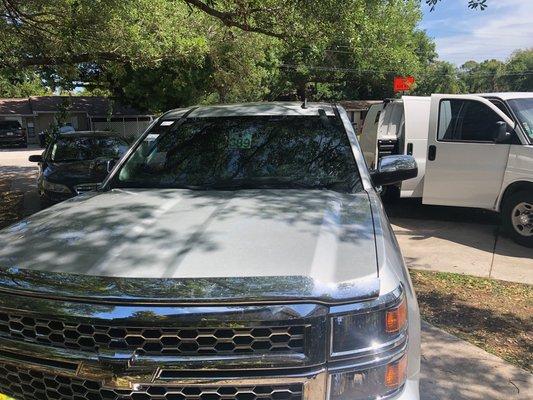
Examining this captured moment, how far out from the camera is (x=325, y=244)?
7.30ft

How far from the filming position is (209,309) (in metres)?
1.82

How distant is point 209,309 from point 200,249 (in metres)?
0.40

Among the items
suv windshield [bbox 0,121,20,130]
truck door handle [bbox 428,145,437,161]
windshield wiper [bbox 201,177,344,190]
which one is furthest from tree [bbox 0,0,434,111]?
suv windshield [bbox 0,121,20,130]

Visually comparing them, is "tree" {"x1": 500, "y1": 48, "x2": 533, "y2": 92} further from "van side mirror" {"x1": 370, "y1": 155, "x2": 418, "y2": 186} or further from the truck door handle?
"van side mirror" {"x1": 370, "y1": 155, "x2": 418, "y2": 186}

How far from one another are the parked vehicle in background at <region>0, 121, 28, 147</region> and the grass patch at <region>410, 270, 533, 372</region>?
3803cm

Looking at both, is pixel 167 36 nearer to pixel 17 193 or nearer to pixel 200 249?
pixel 17 193

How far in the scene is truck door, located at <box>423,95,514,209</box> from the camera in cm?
714

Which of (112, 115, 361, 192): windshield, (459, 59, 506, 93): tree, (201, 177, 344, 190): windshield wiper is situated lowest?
(201, 177, 344, 190): windshield wiper

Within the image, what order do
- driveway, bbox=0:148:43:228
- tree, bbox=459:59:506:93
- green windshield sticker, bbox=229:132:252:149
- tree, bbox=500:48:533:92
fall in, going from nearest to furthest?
1. green windshield sticker, bbox=229:132:252:149
2. driveway, bbox=0:148:43:228
3. tree, bbox=500:48:533:92
4. tree, bbox=459:59:506:93

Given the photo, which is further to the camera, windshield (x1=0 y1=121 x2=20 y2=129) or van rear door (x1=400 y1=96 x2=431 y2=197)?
windshield (x1=0 y1=121 x2=20 y2=129)

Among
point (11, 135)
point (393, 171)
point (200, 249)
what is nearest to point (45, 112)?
point (11, 135)

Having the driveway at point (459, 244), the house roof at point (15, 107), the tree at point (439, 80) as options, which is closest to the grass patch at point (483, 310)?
the driveway at point (459, 244)

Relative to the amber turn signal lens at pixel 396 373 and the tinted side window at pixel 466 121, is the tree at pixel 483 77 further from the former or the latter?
the amber turn signal lens at pixel 396 373

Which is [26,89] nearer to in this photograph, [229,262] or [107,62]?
[107,62]
